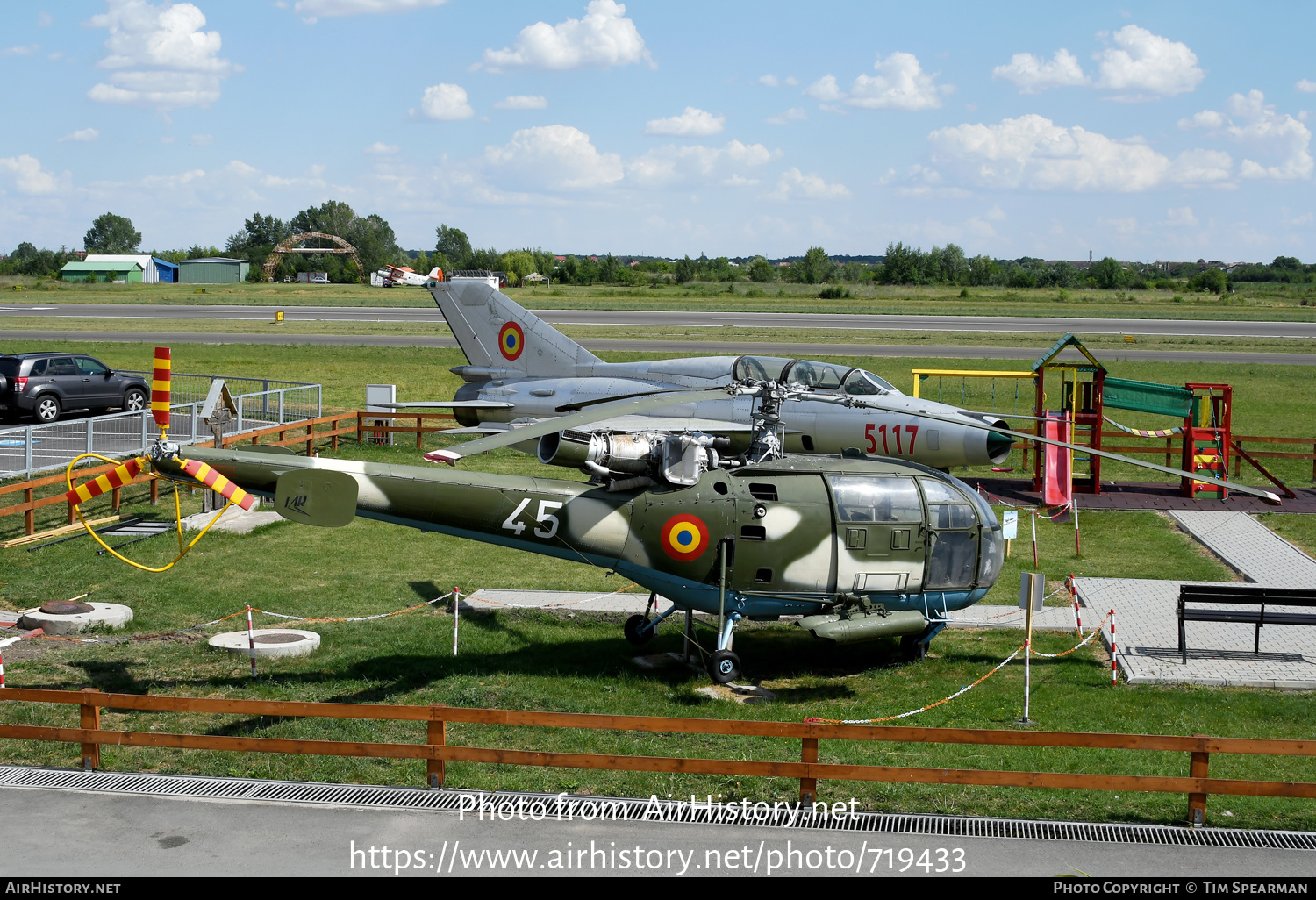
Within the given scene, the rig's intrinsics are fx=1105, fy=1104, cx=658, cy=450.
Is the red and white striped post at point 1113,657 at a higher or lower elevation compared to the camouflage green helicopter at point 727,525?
lower

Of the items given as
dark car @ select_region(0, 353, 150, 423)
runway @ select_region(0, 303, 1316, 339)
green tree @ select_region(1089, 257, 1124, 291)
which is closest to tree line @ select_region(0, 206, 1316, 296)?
green tree @ select_region(1089, 257, 1124, 291)

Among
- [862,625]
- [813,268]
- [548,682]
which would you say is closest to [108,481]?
[548,682]

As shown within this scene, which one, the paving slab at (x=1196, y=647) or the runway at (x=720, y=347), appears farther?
the runway at (x=720, y=347)

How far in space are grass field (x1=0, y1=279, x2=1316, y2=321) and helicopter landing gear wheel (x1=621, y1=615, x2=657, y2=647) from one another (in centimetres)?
7281

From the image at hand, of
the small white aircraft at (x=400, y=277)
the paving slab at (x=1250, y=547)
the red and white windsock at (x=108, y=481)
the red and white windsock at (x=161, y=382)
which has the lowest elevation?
the paving slab at (x=1250, y=547)

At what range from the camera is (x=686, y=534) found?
13117 millimetres

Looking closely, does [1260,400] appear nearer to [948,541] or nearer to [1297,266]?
[948,541]

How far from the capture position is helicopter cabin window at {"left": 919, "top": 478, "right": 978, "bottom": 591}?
1345cm

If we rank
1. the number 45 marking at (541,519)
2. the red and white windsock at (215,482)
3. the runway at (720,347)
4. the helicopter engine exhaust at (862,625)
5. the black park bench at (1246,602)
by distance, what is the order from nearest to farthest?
the red and white windsock at (215,482)
the helicopter engine exhaust at (862,625)
the number 45 marking at (541,519)
the black park bench at (1246,602)
the runway at (720,347)

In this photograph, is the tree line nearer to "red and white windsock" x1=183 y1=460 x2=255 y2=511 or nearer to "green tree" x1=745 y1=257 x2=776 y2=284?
"green tree" x1=745 y1=257 x2=776 y2=284

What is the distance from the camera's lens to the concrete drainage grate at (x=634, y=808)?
9000mm

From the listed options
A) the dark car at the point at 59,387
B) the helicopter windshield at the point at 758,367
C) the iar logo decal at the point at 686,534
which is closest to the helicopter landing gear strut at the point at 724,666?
the iar logo decal at the point at 686,534

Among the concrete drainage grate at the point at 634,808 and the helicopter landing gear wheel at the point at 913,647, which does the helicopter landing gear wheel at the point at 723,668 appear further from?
the concrete drainage grate at the point at 634,808

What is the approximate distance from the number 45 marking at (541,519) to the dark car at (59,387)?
23.0 m
